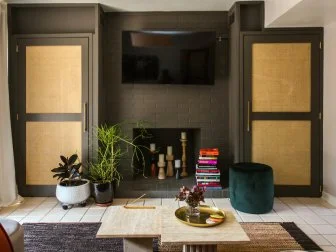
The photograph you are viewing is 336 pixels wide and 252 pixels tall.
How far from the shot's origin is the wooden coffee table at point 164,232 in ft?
5.58

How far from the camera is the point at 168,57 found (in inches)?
147

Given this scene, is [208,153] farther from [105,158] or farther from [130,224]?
[130,224]

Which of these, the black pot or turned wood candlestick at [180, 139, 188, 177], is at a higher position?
turned wood candlestick at [180, 139, 188, 177]

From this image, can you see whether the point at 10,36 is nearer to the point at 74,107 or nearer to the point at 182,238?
the point at 74,107

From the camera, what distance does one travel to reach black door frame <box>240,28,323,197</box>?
354 cm

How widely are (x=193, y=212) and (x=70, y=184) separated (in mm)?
1820

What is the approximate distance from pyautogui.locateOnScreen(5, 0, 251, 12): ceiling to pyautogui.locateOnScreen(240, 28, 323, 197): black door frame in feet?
1.69

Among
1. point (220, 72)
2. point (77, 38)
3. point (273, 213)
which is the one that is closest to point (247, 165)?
point (273, 213)

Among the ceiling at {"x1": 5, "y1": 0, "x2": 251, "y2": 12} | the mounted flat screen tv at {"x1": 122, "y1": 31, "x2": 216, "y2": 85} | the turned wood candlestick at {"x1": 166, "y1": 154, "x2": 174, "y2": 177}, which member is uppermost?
the ceiling at {"x1": 5, "y1": 0, "x2": 251, "y2": 12}

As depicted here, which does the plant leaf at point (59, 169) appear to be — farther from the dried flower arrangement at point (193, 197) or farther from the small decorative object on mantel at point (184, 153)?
the dried flower arrangement at point (193, 197)

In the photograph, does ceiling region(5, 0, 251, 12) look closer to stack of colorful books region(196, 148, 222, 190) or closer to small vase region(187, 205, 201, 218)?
stack of colorful books region(196, 148, 222, 190)

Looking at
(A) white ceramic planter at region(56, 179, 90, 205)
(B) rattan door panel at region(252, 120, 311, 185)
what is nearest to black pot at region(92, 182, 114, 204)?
(A) white ceramic planter at region(56, 179, 90, 205)

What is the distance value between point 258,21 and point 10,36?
3.01 meters

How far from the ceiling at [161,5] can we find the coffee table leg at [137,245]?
2.75m
